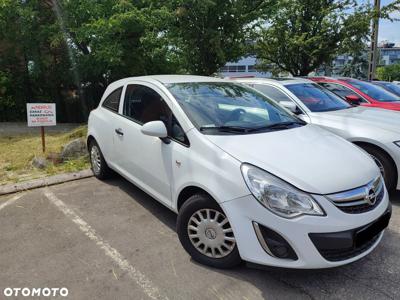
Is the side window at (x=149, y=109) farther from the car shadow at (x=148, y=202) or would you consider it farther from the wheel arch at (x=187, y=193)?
the car shadow at (x=148, y=202)

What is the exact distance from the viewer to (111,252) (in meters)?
3.34

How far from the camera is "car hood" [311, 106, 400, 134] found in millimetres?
4738

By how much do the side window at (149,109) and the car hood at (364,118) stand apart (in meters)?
2.59

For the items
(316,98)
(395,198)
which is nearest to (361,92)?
(316,98)

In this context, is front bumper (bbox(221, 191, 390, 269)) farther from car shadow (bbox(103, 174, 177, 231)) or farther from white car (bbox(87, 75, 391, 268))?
car shadow (bbox(103, 174, 177, 231))

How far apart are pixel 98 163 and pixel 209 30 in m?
6.45

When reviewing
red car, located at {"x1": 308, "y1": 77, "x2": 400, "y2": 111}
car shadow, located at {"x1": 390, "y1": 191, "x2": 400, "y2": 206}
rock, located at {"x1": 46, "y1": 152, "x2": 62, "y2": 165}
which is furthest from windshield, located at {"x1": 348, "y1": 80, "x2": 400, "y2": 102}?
rock, located at {"x1": 46, "y1": 152, "x2": 62, "y2": 165}

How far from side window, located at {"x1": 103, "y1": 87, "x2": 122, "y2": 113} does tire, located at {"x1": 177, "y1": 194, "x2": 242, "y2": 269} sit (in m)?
2.10

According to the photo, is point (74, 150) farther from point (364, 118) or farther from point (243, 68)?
point (243, 68)

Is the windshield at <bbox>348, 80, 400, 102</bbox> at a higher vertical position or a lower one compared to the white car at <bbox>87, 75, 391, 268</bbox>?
higher

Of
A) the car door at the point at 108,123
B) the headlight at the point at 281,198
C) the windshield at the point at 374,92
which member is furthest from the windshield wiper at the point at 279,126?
the windshield at the point at 374,92

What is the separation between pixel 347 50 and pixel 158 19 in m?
8.02

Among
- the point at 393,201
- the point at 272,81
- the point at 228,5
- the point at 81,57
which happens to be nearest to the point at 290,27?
the point at 228,5

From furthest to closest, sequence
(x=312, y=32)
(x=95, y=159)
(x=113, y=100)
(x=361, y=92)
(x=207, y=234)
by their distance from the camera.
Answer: (x=312, y=32), (x=361, y=92), (x=95, y=159), (x=113, y=100), (x=207, y=234)
